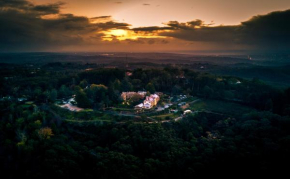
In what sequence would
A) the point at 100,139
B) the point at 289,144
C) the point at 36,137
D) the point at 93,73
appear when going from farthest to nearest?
1. the point at 93,73
2. the point at 100,139
3. the point at 36,137
4. the point at 289,144

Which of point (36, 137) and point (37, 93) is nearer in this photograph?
point (36, 137)

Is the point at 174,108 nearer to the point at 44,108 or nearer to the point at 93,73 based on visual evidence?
the point at 44,108

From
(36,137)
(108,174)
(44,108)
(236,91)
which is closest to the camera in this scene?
(108,174)

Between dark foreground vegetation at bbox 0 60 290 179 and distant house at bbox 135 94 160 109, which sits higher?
A: distant house at bbox 135 94 160 109

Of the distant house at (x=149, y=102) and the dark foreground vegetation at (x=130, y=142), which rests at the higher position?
the distant house at (x=149, y=102)

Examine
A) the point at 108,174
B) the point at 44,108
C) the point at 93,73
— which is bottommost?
the point at 108,174

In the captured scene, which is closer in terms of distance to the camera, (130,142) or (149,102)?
(130,142)

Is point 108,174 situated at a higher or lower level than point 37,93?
lower

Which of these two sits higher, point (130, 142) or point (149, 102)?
point (149, 102)

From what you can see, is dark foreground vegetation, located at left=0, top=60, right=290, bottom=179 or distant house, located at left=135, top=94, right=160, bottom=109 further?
distant house, located at left=135, top=94, right=160, bottom=109

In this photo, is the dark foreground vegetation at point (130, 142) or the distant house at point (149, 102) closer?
the dark foreground vegetation at point (130, 142)

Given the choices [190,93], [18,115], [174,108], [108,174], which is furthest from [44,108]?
[190,93]
